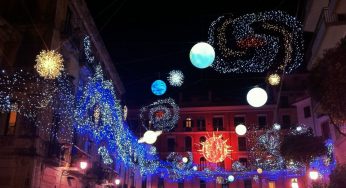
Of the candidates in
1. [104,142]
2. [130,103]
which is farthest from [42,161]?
[130,103]

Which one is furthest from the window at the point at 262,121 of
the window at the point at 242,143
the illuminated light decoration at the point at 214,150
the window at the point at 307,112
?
the illuminated light decoration at the point at 214,150

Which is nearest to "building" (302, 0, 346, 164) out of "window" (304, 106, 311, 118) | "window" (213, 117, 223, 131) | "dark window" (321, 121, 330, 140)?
"dark window" (321, 121, 330, 140)

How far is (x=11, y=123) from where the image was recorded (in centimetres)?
1561

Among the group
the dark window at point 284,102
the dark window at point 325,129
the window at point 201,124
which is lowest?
the dark window at point 325,129

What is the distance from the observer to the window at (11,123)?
608 inches

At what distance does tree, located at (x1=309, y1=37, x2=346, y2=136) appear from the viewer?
10.1 m

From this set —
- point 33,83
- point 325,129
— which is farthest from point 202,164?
point 33,83

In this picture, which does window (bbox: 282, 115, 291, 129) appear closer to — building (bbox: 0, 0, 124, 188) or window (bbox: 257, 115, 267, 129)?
window (bbox: 257, 115, 267, 129)

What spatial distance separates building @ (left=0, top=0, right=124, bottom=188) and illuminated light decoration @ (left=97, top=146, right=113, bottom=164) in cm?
536

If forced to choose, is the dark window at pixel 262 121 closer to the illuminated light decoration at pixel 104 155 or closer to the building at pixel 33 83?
the illuminated light decoration at pixel 104 155

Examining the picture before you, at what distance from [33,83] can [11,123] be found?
192cm

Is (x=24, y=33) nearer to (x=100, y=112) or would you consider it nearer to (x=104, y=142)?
(x=100, y=112)

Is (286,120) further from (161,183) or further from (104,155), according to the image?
(104,155)

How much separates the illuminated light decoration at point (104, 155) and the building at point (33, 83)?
536 cm
